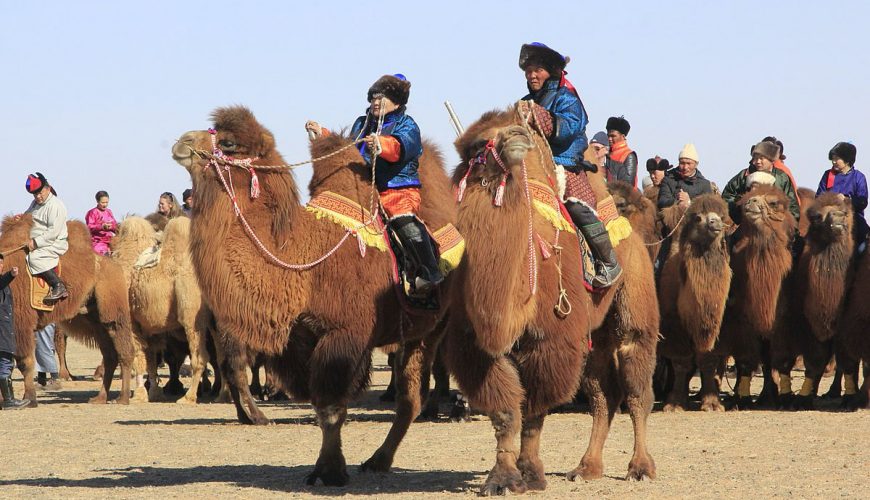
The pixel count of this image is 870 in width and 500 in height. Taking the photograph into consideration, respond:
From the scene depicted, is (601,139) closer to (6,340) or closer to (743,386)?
(743,386)

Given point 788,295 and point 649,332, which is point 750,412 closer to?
point 788,295

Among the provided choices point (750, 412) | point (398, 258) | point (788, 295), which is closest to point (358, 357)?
point (398, 258)

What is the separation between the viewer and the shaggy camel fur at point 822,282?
46.5 feet

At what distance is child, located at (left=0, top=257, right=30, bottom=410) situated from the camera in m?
15.4

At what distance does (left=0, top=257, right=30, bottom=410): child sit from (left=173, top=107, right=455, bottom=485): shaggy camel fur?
784cm

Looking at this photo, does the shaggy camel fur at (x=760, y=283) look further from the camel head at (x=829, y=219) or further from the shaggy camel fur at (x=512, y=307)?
the shaggy camel fur at (x=512, y=307)

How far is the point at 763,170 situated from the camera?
15156 millimetres

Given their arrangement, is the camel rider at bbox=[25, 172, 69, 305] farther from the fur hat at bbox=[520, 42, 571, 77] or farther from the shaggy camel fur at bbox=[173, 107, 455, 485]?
the fur hat at bbox=[520, 42, 571, 77]

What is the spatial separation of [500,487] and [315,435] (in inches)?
188

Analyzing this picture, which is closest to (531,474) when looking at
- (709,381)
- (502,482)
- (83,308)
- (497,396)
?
(502,482)

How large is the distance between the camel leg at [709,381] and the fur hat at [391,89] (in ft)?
21.7

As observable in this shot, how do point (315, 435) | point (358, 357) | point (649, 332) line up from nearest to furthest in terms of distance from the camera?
point (358, 357)
point (649, 332)
point (315, 435)

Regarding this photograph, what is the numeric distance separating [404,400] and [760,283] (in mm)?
6179

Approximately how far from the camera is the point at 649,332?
9.13 m
